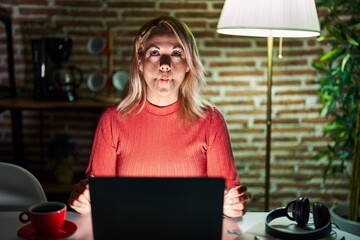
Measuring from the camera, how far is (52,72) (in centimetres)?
286

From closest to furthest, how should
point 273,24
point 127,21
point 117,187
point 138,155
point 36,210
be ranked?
1. point 117,187
2. point 36,210
3. point 138,155
4. point 273,24
5. point 127,21

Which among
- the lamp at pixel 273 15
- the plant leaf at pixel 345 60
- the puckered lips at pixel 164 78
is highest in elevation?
the lamp at pixel 273 15

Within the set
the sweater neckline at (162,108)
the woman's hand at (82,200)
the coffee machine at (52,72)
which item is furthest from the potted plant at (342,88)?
the woman's hand at (82,200)

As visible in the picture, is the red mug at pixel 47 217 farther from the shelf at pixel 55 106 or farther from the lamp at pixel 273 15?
the shelf at pixel 55 106

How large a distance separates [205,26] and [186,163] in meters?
1.53

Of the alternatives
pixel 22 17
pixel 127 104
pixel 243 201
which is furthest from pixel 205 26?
pixel 243 201

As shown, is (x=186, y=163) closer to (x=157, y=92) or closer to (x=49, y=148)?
(x=157, y=92)

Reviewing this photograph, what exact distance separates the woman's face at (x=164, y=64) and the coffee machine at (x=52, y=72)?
1285 mm

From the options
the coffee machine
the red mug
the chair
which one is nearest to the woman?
the chair

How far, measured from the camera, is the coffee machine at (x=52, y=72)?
9.22 ft

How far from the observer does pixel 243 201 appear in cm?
149

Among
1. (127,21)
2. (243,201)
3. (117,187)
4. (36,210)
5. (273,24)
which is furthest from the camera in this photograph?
(127,21)

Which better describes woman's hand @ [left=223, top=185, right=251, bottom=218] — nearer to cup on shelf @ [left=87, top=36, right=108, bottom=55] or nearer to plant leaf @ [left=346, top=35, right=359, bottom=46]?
plant leaf @ [left=346, top=35, right=359, bottom=46]

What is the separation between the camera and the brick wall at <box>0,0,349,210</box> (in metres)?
3.00
